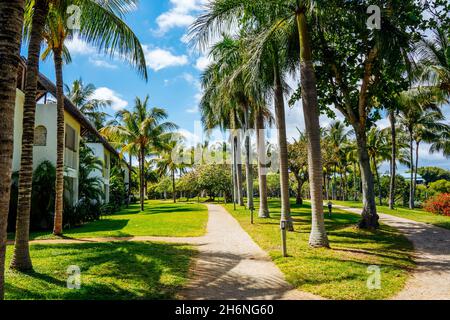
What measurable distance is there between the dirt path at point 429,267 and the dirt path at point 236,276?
194 cm

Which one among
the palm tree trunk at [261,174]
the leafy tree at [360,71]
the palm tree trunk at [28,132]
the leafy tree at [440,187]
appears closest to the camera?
the palm tree trunk at [28,132]

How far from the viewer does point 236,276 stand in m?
6.49


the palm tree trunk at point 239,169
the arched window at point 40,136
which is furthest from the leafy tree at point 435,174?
the arched window at point 40,136

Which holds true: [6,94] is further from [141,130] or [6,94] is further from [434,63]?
[141,130]

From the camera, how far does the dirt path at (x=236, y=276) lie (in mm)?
5355

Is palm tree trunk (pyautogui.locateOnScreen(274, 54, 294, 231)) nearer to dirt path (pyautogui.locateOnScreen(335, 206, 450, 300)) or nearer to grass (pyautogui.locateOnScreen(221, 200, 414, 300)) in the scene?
grass (pyautogui.locateOnScreen(221, 200, 414, 300))

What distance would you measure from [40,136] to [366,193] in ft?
51.7

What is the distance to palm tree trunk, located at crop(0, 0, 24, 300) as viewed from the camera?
3.79m

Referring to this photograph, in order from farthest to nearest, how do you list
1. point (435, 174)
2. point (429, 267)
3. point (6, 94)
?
point (435, 174) → point (429, 267) → point (6, 94)

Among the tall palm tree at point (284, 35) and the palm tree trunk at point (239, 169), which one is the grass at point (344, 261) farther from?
the palm tree trunk at point (239, 169)

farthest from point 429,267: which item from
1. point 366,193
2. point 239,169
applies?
point 239,169

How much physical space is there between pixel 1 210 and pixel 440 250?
10.7 meters

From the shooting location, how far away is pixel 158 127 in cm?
2922
